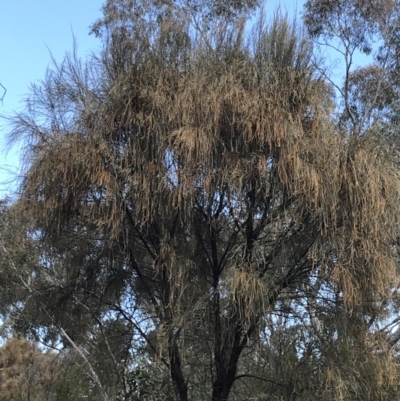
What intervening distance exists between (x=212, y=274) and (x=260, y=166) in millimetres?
1554

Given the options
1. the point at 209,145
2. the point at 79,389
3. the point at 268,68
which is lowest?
the point at 79,389

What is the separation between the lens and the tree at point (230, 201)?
6.17m

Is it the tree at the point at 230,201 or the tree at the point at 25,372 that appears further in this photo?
the tree at the point at 25,372

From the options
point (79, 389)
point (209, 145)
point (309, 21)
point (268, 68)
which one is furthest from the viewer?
point (309, 21)

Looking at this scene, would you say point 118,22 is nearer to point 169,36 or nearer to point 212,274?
point 169,36

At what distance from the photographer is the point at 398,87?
12.7 m

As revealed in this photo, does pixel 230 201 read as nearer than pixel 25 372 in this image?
Yes

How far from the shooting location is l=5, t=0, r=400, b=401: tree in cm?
617

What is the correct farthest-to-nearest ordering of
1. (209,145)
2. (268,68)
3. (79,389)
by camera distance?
1. (79,389)
2. (268,68)
3. (209,145)

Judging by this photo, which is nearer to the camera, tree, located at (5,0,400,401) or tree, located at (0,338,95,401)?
tree, located at (5,0,400,401)

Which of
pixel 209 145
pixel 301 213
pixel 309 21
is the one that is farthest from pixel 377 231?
pixel 309 21

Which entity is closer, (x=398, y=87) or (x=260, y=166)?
(x=260, y=166)

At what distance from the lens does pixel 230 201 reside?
6.45 metres

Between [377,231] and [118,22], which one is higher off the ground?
[118,22]
